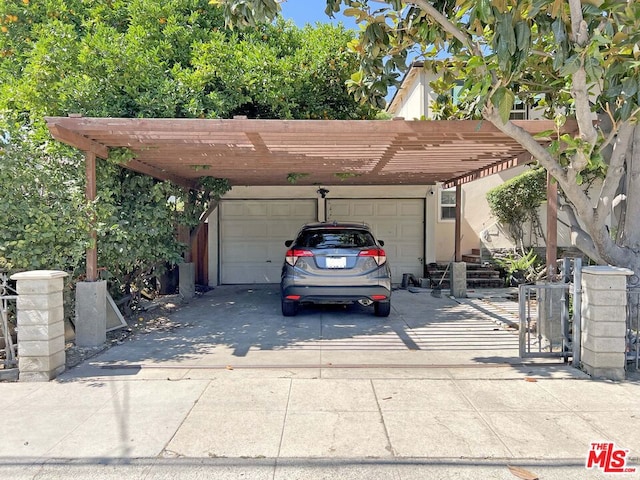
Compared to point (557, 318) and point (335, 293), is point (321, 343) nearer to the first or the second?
point (335, 293)

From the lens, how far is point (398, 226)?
36.8 feet

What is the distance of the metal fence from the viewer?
4.43m

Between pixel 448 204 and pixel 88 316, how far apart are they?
9868 millimetres

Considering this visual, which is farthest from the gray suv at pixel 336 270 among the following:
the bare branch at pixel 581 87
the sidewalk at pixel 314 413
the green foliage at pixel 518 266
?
the green foliage at pixel 518 266

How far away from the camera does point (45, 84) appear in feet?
19.4

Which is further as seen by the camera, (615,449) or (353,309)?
(353,309)

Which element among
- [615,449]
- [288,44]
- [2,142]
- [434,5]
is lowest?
[615,449]

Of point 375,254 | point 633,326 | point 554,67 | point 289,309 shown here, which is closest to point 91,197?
point 289,309

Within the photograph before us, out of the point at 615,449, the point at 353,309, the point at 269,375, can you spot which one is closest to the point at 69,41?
the point at 269,375

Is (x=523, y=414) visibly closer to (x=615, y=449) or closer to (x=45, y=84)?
(x=615, y=449)

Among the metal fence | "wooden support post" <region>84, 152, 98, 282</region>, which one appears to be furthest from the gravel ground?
the metal fence

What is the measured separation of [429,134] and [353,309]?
145 inches

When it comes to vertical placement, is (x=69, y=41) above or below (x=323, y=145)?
above
